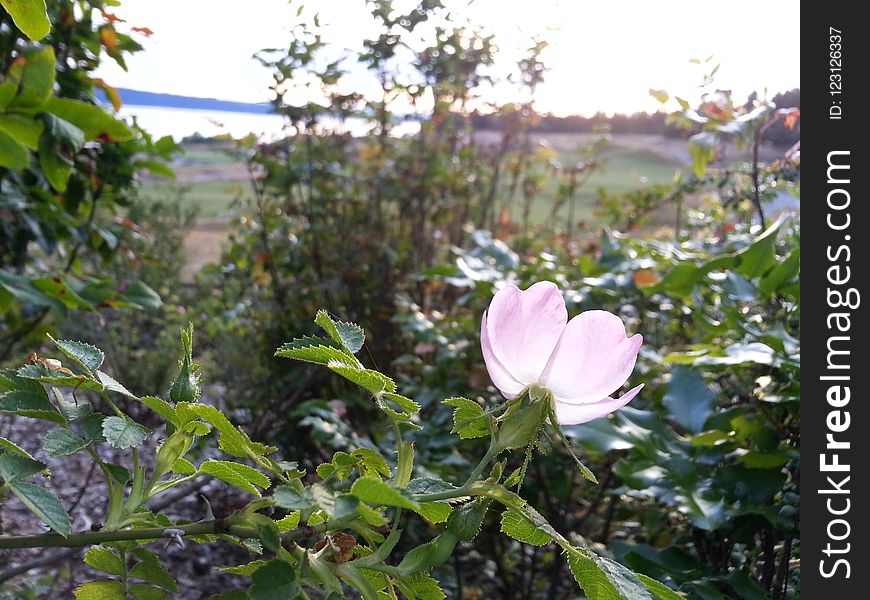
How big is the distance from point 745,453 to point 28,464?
0.87 m

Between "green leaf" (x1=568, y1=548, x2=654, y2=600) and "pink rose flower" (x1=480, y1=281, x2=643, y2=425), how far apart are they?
0.28 ft

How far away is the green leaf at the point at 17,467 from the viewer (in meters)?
0.43

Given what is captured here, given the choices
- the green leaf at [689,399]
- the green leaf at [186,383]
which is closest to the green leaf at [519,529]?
the green leaf at [186,383]

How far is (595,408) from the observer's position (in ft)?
1.53

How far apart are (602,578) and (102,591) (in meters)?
0.35

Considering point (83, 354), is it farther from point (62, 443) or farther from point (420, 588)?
point (420, 588)

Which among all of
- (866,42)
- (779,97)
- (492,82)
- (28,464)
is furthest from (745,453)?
(492,82)

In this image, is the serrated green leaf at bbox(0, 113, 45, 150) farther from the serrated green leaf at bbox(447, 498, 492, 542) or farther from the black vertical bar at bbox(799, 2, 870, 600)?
the black vertical bar at bbox(799, 2, 870, 600)

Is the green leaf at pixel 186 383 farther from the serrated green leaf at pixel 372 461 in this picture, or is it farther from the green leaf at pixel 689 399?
the green leaf at pixel 689 399

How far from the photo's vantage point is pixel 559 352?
0.47 m

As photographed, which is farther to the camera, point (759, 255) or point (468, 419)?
point (759, 255)

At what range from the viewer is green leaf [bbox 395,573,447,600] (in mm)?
468

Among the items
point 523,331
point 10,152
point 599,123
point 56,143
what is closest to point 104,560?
point 523,331

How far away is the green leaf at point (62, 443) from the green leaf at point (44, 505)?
0.02 meters
